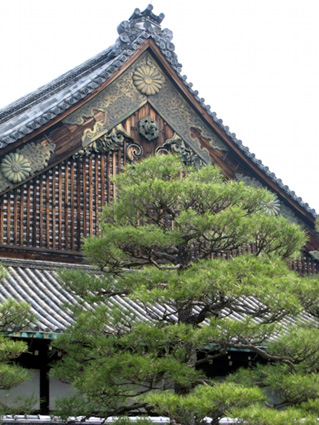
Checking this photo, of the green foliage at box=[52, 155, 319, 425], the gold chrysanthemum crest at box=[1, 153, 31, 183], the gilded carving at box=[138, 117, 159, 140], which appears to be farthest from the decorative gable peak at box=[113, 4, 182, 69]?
the green foliage at box=[52, 155, 319, 425]

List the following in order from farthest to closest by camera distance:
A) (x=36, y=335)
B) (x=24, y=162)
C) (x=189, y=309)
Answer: (x=24, y=162)
(x=36, y=335)
(x=189, y=309)

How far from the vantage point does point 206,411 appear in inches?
397

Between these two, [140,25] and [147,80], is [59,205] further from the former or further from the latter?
[140,25]

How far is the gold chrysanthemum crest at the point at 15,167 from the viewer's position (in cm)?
1627

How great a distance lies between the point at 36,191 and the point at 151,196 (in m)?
5.29

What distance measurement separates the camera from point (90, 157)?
17.7 metres

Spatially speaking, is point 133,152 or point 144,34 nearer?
point 133,152

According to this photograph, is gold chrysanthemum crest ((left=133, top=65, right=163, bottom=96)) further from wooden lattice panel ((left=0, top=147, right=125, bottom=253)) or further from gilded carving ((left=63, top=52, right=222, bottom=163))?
wooden lattice panel ((left=0, top=147, right=125, bottom=253))

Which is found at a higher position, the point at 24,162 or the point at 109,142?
the point at 109,142

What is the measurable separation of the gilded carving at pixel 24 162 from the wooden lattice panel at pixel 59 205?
0.22 meters

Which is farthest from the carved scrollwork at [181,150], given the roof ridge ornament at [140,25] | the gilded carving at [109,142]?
the roof ridge ornament at [140,25]

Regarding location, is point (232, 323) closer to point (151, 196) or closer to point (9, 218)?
point (151, 196)

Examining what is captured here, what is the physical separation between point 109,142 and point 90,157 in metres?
0.61

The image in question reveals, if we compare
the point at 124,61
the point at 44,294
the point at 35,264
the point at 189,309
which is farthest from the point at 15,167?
the point at 189,309
